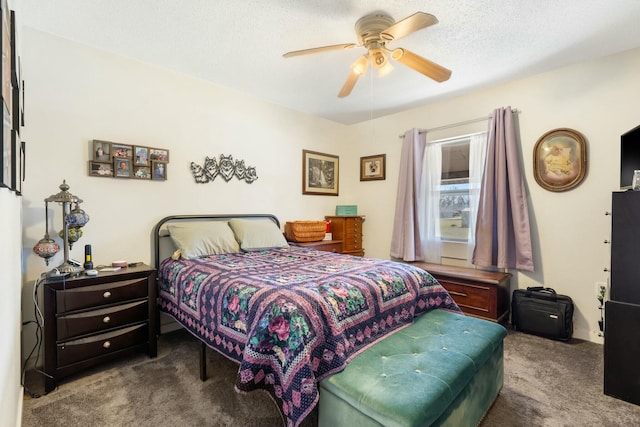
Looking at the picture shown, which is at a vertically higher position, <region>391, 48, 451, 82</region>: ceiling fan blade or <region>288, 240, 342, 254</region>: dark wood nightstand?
<region>391, 48, 451, 82</region>: ceiling fan blade

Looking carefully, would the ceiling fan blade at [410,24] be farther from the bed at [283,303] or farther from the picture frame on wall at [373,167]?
the picture frame on wall at [373,167]

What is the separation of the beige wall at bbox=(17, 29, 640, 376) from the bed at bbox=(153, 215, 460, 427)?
1.36 ft

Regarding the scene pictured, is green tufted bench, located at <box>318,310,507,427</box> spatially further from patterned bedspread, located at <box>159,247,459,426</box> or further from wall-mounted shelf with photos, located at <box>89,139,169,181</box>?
wall-mounted shelf with photos, located at <box>89,139,169,181</box>

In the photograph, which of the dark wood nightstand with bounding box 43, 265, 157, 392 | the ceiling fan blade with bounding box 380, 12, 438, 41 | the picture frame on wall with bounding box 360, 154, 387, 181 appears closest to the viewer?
the ceiling fan blade with bounding box 380, 12, 438, 41

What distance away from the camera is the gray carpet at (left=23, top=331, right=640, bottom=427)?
1.71m

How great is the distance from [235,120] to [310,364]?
2.90 metres

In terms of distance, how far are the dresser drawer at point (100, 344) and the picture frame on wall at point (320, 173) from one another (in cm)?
257

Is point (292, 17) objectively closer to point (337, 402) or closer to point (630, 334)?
point (337, 402)

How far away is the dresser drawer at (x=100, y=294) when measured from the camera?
2.02 m

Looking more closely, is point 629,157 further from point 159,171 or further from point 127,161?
point 127,161

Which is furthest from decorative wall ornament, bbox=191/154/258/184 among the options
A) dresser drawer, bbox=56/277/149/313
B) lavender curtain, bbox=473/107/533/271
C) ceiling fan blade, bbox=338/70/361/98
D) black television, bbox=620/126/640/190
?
black television, bbox=620/126/640/190

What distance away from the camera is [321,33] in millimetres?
2312

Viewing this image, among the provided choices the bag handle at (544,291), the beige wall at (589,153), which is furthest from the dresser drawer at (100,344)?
the beige wall at (589,153)

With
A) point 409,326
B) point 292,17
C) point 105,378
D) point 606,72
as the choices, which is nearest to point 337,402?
point 409,326
